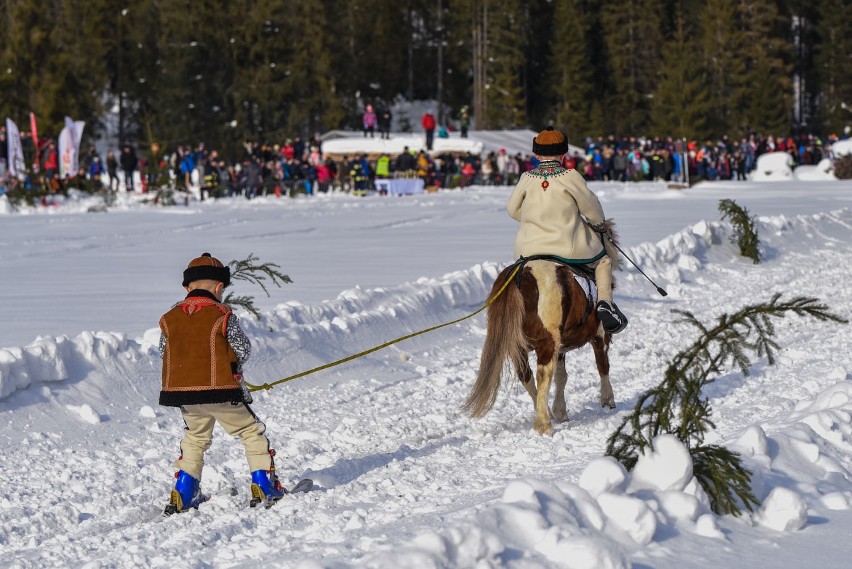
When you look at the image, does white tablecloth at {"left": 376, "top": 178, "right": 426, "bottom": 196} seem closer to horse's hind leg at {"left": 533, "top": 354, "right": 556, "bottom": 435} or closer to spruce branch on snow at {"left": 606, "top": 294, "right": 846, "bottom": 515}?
horse's hind leg at {"left": 533, "top": 354, "right": 556, "bottom": 435}

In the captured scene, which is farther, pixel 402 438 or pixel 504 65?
pixel 504 65

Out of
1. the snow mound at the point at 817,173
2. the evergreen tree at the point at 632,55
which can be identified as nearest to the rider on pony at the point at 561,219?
the snow mound at the point at 817,173

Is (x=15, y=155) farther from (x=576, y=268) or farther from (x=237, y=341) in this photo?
(x=237, y=341)

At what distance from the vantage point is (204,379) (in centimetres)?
635

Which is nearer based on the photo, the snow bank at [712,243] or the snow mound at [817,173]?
the snow bank at [712,243]

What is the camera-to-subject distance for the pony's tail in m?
8.06

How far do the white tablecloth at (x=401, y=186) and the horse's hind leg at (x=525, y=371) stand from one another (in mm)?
31417

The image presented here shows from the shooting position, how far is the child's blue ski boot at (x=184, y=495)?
6.28m

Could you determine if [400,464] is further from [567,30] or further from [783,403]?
[567,30]

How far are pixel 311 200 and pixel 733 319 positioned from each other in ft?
99.0

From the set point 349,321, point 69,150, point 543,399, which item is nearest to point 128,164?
point 69,150

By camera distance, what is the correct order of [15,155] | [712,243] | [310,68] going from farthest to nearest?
[310,68], [15,155], [712,243]

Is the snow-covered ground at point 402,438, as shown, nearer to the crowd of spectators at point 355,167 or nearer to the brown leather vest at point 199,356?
the brown leather vest at point 199,356

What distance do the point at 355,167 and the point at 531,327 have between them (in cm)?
3175
